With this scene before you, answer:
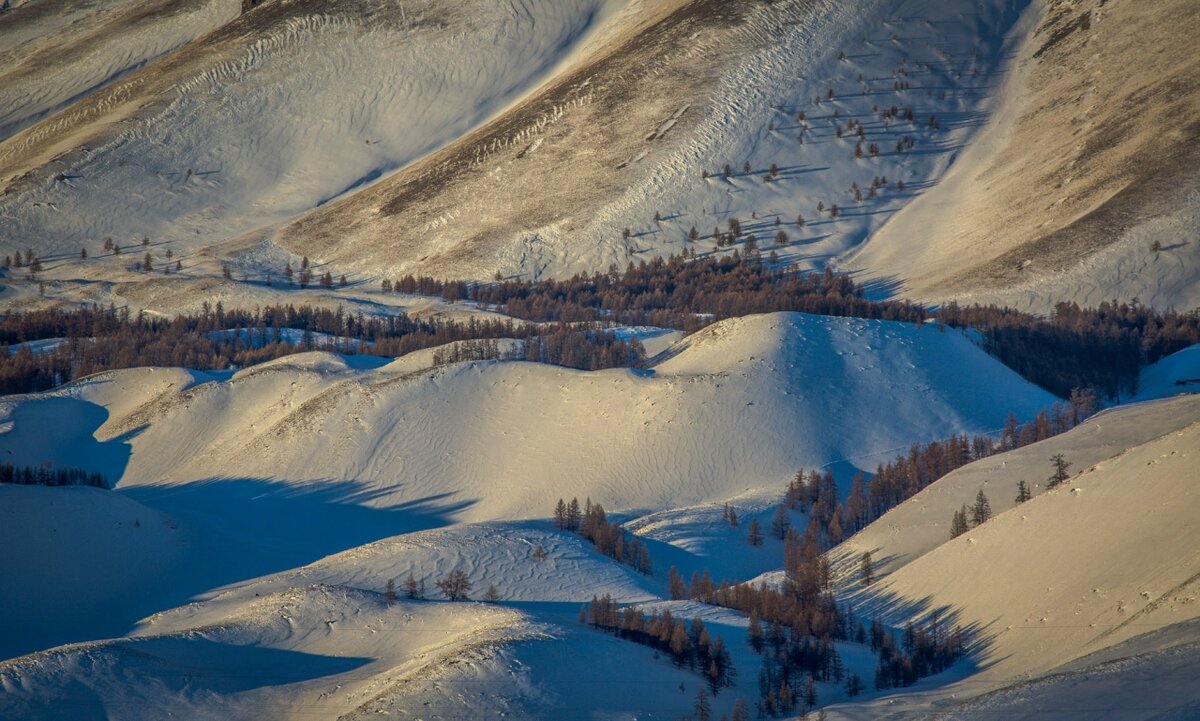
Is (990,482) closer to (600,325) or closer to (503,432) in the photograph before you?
(503,432)

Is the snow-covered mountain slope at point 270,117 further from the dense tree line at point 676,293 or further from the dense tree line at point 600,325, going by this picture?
the dense tree line at point 676,293

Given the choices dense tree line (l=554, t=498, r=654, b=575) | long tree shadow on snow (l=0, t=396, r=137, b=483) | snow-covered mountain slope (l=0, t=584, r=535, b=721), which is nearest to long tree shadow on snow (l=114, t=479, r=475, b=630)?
long tree shadow on snow (l=0, t=396, r=137, b=483)

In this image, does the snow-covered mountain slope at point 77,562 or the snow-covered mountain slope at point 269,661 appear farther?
the snow-covered mountain slope at point 77,562

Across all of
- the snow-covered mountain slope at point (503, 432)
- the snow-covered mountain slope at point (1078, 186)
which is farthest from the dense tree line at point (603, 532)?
the snow-covered mountain slope at point (1078, 186)

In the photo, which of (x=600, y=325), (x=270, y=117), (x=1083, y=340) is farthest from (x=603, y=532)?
(x=270, y=117)

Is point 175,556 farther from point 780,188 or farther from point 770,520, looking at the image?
point 780,188

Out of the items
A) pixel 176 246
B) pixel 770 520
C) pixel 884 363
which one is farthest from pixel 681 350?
pixel 176 246
